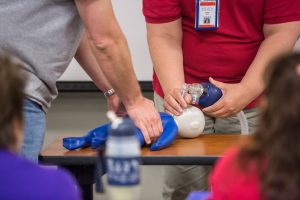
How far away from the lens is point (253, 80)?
225 centimetres

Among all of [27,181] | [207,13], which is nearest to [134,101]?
[207,13]

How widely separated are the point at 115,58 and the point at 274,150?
3.20 ft

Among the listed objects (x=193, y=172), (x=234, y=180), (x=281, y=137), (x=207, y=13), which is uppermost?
(x=281, y=137)

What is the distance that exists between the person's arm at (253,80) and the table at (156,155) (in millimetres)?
119

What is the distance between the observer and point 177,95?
219 cm

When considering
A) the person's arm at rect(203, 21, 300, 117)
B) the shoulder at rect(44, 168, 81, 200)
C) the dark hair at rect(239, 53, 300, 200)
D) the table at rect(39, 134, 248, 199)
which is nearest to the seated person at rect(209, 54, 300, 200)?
the dark hair at rect(239, 53, 300, 200)

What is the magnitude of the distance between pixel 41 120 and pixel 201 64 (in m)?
0.85

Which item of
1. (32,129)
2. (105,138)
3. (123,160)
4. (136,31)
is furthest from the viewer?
(136,31)

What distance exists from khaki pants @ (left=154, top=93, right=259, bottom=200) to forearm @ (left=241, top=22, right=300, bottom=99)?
Answer: 0.17 m

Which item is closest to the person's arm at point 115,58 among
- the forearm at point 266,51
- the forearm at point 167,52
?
the forearm at point 167,52

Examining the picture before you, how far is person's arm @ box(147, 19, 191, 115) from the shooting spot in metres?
2.31

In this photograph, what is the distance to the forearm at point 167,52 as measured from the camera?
2.33 metres

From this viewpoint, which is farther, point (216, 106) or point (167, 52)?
point (167, 52)

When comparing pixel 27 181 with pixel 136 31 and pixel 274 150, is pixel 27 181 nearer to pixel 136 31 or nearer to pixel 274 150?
pixel 274 150
